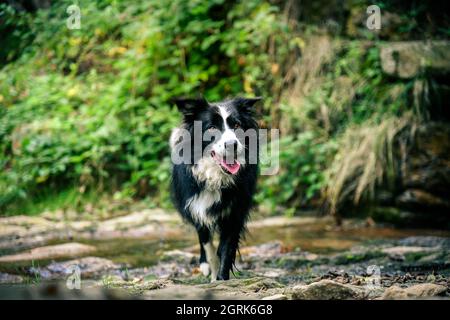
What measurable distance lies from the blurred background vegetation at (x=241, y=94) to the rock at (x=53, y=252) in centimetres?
229

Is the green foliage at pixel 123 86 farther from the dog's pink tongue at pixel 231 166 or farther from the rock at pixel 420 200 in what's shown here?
the dog's pink tongue at pixel 231 166

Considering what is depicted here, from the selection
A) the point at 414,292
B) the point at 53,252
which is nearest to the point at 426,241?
the point at 414,292

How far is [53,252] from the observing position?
5.23 meters

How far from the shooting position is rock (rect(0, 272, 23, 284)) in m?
3.98

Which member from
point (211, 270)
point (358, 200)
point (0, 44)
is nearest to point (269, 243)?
point (211, 270)

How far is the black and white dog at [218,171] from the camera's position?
13.3ft

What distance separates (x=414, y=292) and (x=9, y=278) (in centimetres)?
305

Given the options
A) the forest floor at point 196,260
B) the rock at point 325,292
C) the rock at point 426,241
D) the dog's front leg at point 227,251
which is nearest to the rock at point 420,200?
the forest floor at point 196,260

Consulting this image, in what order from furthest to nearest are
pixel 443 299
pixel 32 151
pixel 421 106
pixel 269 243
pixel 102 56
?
pixel 102 56
pixel 32 151
pixel 421 106
pixel 269 243
pixel 443 299

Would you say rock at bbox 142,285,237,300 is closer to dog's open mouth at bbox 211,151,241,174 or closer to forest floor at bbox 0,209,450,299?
forest floor at bbox 0,209,450,299

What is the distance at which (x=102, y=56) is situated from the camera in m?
9.84

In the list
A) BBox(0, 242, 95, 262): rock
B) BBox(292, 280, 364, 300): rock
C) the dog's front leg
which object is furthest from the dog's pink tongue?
BBox(0, 242, 95, 262): rock

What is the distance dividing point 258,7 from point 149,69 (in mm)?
2020
